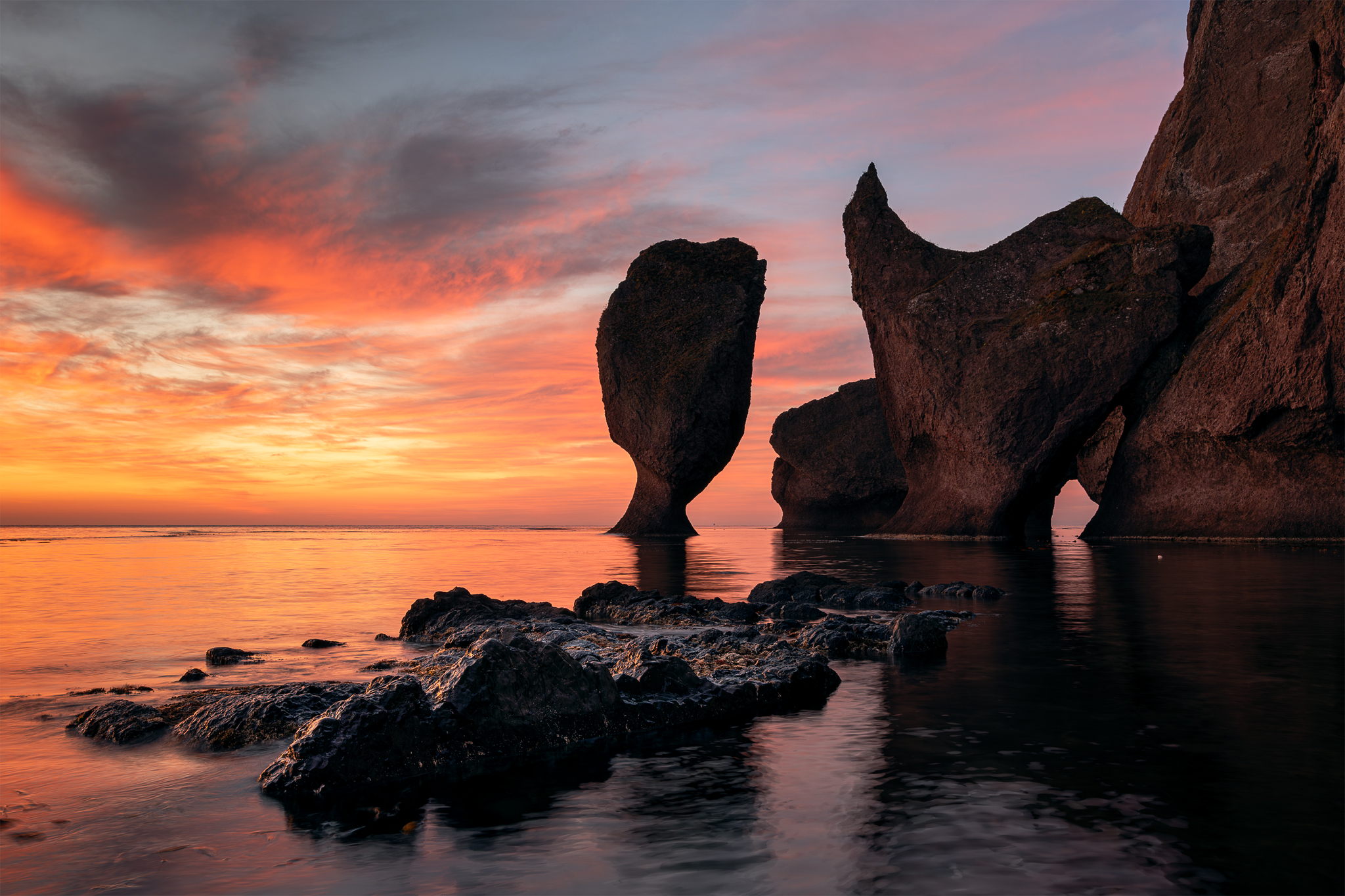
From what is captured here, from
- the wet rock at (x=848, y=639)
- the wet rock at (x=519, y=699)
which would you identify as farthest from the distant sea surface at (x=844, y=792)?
the wet rock at (x=848, y=639)

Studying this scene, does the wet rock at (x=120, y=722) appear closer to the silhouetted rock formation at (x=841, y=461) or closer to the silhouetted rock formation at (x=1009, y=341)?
the silhouetted rock formation at (x=1009, y=341)

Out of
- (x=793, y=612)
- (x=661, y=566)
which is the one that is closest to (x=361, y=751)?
(x=793, y=612)

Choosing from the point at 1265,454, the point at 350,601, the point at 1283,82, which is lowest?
the point at 350,601

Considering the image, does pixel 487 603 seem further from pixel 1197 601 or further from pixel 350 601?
pixel 1197 601

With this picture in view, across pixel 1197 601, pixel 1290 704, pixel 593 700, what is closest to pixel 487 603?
pixel 593 700

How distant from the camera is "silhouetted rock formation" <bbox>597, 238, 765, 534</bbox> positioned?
232 feet

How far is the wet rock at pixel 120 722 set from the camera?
8.66 m

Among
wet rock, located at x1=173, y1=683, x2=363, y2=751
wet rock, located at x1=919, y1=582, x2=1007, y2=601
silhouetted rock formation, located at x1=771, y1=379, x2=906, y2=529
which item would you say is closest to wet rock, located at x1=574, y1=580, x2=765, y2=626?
wet rock, located at x1=919, y1=582, x2=1007, y2=601

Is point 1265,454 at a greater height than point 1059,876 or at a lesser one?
greater

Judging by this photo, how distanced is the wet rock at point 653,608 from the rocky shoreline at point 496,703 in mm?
3371

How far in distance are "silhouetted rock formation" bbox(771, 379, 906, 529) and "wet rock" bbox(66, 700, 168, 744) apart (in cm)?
7927

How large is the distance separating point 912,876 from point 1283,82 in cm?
6521

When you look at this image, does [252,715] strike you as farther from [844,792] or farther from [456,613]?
[456,613]

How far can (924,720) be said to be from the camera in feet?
29.4
